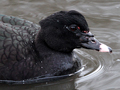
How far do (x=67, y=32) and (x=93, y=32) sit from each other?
2.33 metres

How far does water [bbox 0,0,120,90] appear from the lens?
6.30m

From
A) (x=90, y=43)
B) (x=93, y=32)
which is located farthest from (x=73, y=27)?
(x=93, y=32)

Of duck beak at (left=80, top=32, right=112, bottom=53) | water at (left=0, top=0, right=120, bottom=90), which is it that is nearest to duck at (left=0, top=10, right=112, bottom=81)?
duck beak at (left=80, top=32, right=112, bottom=53)

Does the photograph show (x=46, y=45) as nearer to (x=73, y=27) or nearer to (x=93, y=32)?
(x=73, y=27)

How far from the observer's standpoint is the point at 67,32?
6.21m

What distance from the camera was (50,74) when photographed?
6355 mm

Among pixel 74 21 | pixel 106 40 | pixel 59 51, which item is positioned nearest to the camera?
pixel 74 21

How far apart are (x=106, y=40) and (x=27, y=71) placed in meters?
2.66

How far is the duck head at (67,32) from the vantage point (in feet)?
19.9

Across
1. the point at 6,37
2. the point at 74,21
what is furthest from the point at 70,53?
the point at 6,37

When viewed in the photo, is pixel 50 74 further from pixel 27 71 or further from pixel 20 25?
pixel 20 25

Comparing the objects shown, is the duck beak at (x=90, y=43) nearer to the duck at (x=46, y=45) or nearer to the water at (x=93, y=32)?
the duck at (x=46, y=45)

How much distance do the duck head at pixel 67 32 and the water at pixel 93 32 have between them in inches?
26.9

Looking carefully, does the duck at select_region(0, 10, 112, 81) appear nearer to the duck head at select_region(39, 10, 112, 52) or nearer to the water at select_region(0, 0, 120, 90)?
the duck head at select_region(39, 10, 112, 52)
